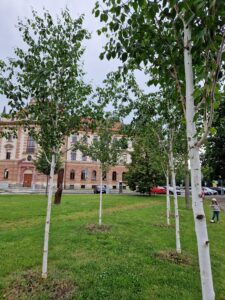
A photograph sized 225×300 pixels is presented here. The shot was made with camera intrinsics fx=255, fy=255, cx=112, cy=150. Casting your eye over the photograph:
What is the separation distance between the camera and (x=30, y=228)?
10500 mm

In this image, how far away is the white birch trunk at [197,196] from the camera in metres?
2.52

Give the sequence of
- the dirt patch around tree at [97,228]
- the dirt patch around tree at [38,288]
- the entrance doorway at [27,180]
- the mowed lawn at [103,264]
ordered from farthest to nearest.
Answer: the entrance doorway at [27,180]
the dirt patch around tree at [97,228]
the mowed lawn at [103,264]
the dirt patch around tree at [38,288]

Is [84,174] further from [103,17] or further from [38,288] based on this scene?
[103,17]

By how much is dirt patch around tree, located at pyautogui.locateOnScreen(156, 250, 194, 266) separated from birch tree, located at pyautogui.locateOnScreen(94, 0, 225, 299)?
4.54 m

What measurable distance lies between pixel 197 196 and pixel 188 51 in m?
1.57

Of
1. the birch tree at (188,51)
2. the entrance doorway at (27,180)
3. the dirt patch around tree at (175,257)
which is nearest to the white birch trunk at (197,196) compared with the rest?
the birch tree at (188,51)

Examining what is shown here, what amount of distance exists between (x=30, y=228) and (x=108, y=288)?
6.47 meters

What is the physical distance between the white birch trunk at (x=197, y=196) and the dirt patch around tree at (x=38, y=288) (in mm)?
2919

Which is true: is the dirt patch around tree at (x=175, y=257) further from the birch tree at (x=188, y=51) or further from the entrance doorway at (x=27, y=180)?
the entrance doorway at (x=27, y=180)

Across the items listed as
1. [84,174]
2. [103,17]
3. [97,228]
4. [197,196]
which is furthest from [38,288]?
[84,174]

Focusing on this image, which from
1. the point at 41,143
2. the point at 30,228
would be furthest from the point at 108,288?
the point at 30,228

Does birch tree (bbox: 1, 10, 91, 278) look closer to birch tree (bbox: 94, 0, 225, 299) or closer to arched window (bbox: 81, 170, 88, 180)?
birch tree (bbox: 94, 0, 225, 299)

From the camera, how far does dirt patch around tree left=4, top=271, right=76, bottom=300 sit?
14.9 feet

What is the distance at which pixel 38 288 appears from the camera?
4.80 meters
